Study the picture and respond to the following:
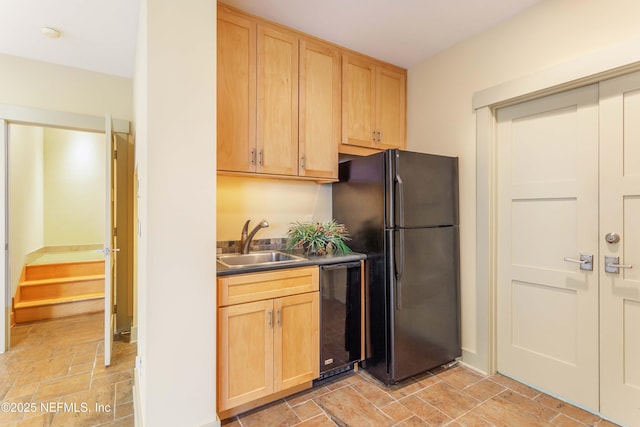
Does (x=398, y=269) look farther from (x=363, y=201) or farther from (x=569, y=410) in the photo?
(x=569, y=410)

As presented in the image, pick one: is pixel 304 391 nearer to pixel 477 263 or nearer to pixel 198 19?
pixel 477 263

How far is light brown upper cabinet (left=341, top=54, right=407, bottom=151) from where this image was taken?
8.44 feet

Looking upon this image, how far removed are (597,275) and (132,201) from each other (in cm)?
392

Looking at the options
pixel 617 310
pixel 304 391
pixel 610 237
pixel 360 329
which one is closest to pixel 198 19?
pixel 360 329

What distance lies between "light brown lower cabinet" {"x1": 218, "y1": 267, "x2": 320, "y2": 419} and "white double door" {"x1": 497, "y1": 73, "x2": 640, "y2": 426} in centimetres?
149

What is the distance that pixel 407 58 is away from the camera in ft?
8.95

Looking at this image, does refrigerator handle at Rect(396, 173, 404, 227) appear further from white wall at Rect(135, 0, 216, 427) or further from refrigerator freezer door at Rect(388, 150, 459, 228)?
white wall at Rect(135, 0, 216, 427)

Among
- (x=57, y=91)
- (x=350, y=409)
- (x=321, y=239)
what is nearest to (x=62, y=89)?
(x=57, y=91)

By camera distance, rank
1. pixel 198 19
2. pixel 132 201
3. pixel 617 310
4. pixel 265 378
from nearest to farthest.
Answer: pixel 198 19 → pixel 617 310 → pixel 265 378 → pixel 132 201

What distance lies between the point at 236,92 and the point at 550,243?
7.82 ft

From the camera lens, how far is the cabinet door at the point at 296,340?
1.94 metres

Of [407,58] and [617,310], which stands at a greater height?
Answer: [407,58]

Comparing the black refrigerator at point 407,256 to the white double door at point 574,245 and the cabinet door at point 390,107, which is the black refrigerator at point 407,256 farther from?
the cabinet door at point 390,107

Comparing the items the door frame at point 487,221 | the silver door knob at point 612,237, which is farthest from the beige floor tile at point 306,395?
the silver door knob at point 612,237
